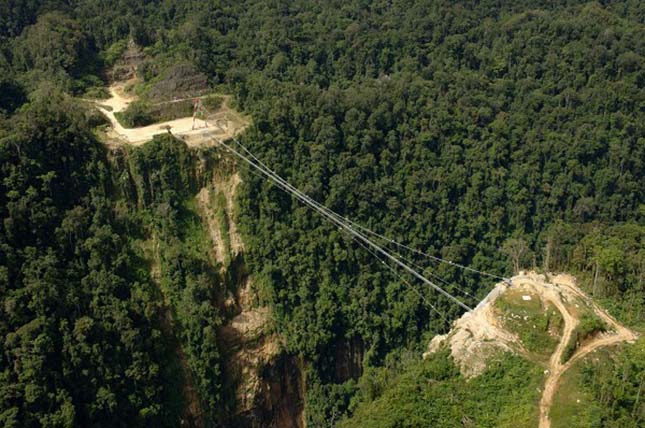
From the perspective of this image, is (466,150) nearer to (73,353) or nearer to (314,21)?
(314,21)

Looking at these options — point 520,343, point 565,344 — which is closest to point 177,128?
point 520,343

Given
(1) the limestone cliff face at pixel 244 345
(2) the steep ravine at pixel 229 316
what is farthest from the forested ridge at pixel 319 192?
(1) the limestone cliff face at pixel 244 345

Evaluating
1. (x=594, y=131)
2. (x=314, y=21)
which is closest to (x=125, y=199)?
(x=314, y=21)

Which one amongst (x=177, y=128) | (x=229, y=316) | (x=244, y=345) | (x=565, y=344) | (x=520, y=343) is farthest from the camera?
(x=177, y=128)

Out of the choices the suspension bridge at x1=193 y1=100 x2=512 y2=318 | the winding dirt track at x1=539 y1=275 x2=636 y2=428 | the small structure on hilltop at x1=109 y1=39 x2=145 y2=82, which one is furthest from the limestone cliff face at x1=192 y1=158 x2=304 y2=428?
the winding dirt track at x1=539 y1=275 x2=636 y2=428

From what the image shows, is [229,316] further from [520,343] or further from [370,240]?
[520,343]

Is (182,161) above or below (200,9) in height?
below

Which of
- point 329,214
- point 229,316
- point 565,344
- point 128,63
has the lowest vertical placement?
point 229,316

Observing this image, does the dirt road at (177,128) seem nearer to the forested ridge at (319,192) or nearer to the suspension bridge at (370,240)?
the suspension bridge at (370,240)
